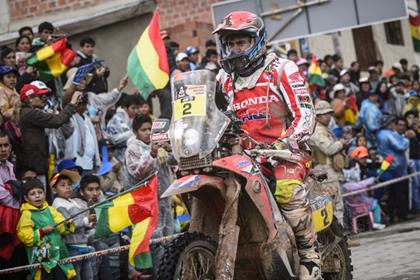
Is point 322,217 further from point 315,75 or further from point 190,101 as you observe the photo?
point 315,75

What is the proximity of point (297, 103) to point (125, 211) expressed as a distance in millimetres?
2837

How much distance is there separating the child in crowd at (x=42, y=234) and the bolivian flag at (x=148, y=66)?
3.66 metres

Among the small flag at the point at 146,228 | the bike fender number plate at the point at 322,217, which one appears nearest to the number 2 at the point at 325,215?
the bike fender number plate at the point at 322,217

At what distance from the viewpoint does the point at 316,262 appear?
8.59 metres

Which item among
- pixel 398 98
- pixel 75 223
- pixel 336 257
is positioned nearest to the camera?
pixel 336 257

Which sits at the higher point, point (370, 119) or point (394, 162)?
point (370, 119)

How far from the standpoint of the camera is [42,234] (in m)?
10.4

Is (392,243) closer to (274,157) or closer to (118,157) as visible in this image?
(118,157)

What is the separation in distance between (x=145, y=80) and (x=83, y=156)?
1491 mm

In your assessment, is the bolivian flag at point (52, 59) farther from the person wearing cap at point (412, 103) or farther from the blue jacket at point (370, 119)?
the person wearing cap at point (412, 103)

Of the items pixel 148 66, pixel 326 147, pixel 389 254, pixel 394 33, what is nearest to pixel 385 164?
pixel 326 147

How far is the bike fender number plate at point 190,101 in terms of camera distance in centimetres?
793

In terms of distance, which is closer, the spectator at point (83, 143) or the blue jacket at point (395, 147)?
the spectator at point (83, 143)

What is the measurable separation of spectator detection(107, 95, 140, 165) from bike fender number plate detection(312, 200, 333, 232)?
5.27 meters
